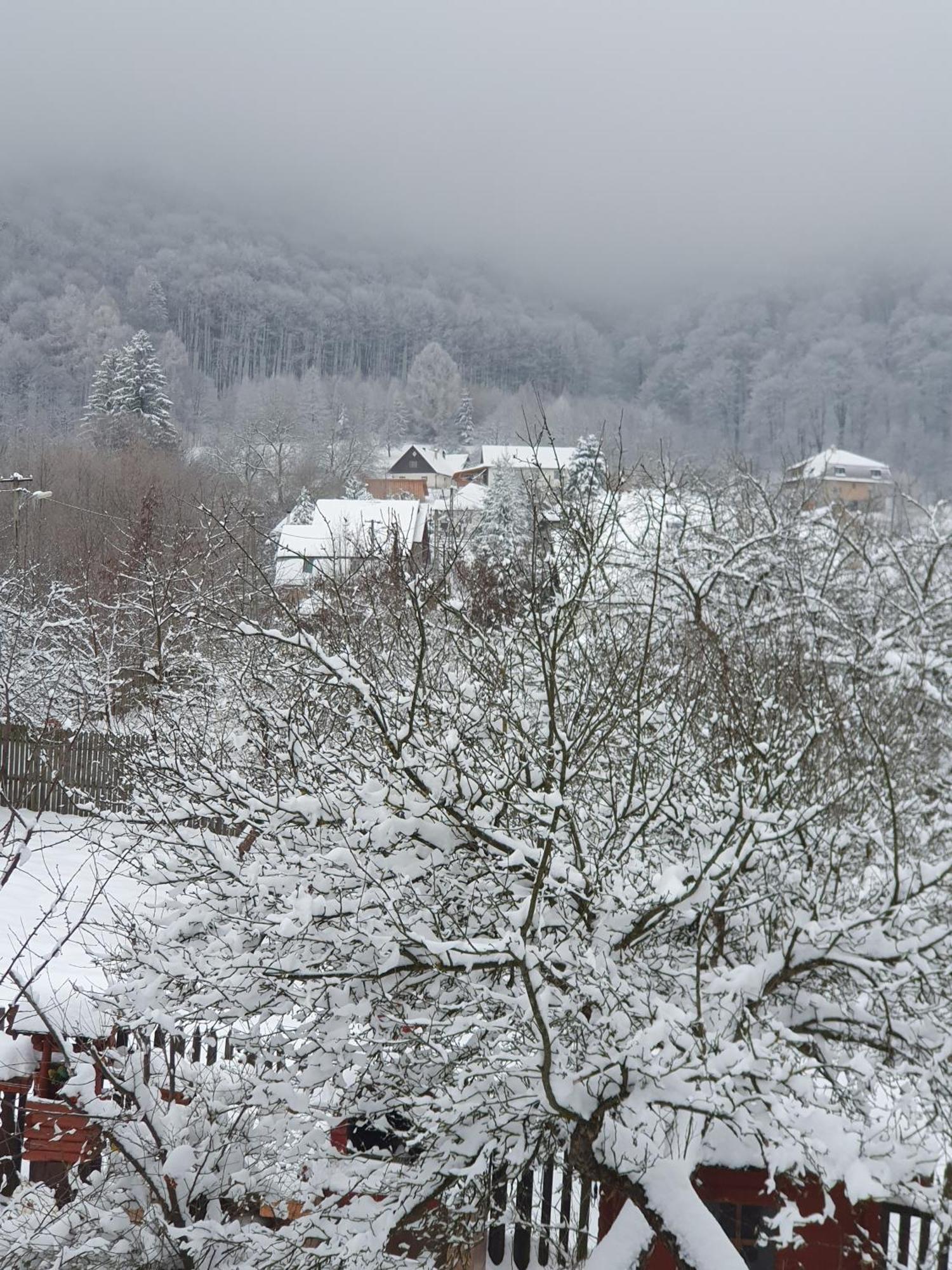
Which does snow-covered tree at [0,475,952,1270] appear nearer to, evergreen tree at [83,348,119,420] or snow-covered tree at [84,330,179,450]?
snow-covered tree at [84,330,179,450]

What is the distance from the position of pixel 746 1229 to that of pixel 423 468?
104 m

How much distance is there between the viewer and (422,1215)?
438cm

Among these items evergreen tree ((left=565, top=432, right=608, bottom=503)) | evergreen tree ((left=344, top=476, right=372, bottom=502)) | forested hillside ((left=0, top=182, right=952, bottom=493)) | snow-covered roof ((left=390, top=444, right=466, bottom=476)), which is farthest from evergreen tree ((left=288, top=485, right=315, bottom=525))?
snow-covered roof ((left=390, top=444, right=466, bottom=476))

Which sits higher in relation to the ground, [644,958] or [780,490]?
[780,490]

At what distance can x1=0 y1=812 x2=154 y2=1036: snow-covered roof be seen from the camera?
4.85 meters

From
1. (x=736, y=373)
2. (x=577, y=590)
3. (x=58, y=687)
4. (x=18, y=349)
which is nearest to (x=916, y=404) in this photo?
(x=736, y=373)

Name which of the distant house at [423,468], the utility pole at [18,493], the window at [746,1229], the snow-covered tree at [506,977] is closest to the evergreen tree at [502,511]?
the utility pole at [18,493]

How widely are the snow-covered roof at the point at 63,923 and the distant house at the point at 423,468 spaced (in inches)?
3476

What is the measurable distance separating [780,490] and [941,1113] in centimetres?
1236

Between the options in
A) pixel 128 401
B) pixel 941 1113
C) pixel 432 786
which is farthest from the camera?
pixel 128 401

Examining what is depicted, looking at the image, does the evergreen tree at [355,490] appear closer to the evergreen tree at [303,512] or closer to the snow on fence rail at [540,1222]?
the evergreen tree at [303,512]

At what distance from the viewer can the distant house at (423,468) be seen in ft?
336

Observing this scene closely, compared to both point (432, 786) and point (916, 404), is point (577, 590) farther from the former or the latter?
point (916, 404)

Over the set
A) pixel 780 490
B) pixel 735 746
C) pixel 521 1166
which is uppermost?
pixel 780 490
